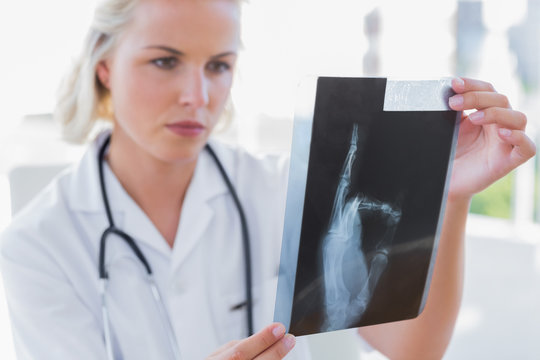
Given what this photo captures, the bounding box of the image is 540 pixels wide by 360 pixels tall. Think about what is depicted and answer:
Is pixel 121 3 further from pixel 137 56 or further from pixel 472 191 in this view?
pixel 472 191

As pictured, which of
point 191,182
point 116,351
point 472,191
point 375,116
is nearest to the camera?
point 375,116

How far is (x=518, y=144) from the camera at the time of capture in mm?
636

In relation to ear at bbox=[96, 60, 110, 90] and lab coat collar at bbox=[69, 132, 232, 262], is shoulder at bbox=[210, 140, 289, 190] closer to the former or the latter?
lab coat collar at bbox=[69, 132, 232, 262]

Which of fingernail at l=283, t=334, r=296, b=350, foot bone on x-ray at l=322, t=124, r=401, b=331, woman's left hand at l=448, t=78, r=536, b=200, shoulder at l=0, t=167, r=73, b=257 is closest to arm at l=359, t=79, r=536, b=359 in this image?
woman's left hand at l=448, t=78, r=536, b=200

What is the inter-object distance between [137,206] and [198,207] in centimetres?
10

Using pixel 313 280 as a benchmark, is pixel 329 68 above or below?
above

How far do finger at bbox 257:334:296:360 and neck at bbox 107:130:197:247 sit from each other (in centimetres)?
44

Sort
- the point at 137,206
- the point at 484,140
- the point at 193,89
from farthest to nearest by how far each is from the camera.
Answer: the point at 137,206, the point at 193,89, the point at 484,140

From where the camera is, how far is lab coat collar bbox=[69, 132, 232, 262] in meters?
0.91

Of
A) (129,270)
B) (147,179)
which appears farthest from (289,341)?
(147,179)

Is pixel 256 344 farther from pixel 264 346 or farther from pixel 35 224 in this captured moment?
pixel 35 224

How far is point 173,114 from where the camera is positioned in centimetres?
85

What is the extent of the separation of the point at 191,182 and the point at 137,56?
25cm

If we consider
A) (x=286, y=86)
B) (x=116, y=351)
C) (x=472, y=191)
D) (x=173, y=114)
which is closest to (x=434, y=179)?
(x=472, y=191)
